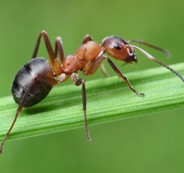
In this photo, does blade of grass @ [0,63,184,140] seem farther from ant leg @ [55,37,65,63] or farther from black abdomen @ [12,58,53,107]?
ant leg @ [55,37,65,63]

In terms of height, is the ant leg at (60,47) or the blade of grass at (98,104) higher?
the ant leg at (60,47)

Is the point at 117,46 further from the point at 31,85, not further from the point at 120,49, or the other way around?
the point at 31,85

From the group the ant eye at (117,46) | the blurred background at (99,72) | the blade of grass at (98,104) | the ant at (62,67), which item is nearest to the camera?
the blade of grass at (98,104)

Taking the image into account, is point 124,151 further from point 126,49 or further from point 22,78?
point 22,78

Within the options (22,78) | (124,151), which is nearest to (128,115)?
(22,78)

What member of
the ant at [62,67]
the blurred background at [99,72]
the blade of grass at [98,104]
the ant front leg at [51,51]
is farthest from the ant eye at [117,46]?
the blurred background at [99,72]

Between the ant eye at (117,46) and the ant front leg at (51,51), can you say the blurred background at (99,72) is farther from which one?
the ant eye at (117,46)

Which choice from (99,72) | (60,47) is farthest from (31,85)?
(99,72)
